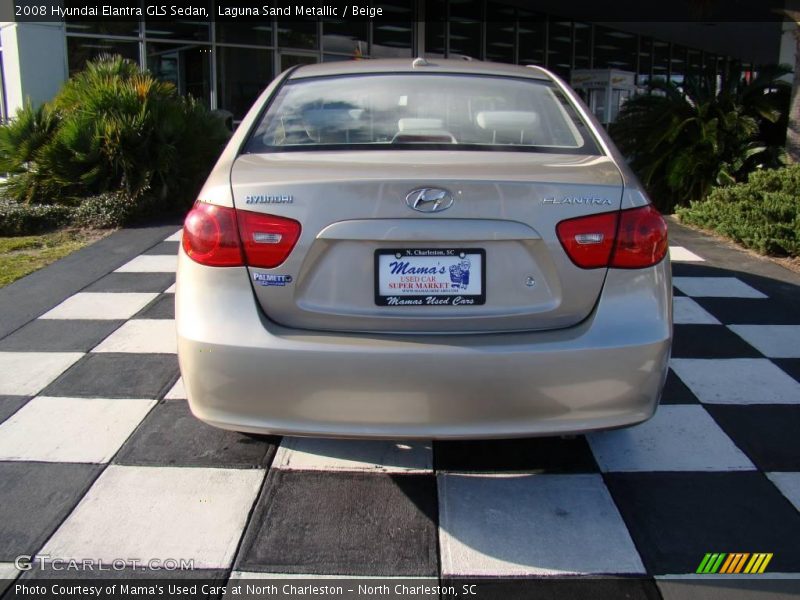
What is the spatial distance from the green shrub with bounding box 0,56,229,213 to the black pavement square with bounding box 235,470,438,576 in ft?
20.0

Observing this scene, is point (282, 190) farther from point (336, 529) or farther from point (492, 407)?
point (336, 529)

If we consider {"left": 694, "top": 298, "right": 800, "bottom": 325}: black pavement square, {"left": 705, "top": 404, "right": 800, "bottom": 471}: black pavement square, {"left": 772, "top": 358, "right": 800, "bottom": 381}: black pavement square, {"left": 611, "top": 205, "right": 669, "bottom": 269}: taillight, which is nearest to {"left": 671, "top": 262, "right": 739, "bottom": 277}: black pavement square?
{"left": 694, "top": 298, "right": 800, "bottom": 325}: black pavement square

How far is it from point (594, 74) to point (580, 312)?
65.6 feet

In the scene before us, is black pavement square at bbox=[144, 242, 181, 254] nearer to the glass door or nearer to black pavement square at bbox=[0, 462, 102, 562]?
black pavement square at bbox=[0, 462, 102, 562]

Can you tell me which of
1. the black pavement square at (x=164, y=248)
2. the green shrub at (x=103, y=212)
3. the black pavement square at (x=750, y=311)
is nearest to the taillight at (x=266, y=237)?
the black pavement square at (x=750, y=311)

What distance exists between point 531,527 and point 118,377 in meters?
2.43

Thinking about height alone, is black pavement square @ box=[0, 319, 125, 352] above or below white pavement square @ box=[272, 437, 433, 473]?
above

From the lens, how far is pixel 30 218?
8.03 meters

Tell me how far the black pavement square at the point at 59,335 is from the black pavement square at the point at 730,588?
3.47 metres

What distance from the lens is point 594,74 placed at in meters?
21.1

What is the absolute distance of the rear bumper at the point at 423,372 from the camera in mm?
2553

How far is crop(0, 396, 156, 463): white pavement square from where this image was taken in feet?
10.9

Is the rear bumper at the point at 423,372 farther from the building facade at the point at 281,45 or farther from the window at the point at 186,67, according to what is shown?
the window at the point at 186,67

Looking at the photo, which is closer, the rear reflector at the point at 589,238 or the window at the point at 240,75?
the rear reflector at the point at 589,238
